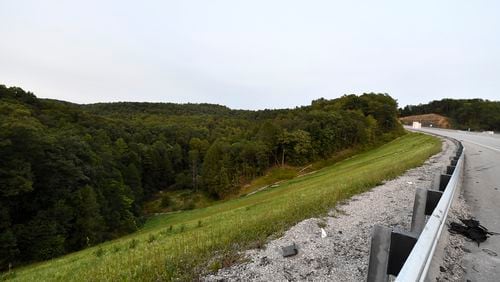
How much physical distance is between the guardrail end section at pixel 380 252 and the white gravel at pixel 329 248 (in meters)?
1.38

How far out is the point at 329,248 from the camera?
4926 millimetres

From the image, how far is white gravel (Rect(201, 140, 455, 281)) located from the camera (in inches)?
163

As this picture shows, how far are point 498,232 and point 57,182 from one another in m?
38.1

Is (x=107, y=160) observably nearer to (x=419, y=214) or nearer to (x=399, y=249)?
(x=419, y=214)

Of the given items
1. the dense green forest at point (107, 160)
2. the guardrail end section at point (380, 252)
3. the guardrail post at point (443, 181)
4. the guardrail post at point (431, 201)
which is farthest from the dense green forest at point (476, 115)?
the guardrail end section at point (380, 252)

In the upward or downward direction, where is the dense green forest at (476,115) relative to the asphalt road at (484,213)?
upward

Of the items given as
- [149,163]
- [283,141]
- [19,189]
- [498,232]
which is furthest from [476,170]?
[149,163]

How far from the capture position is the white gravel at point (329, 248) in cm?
414

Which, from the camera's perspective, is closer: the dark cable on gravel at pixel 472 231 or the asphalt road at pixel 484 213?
the asphalt road at pixel 484 213

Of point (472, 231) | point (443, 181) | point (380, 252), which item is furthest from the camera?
point (443, 181)

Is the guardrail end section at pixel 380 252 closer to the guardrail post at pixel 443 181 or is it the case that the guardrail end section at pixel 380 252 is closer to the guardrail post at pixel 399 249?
the guardrail post at pixel 399 249

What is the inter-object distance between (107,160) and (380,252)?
5459 centimetres

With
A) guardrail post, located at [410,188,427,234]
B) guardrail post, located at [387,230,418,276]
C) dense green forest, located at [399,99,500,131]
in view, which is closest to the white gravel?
guardrail post, located at [410,188,427,234]

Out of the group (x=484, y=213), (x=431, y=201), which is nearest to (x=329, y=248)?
(x=431, y=201)
